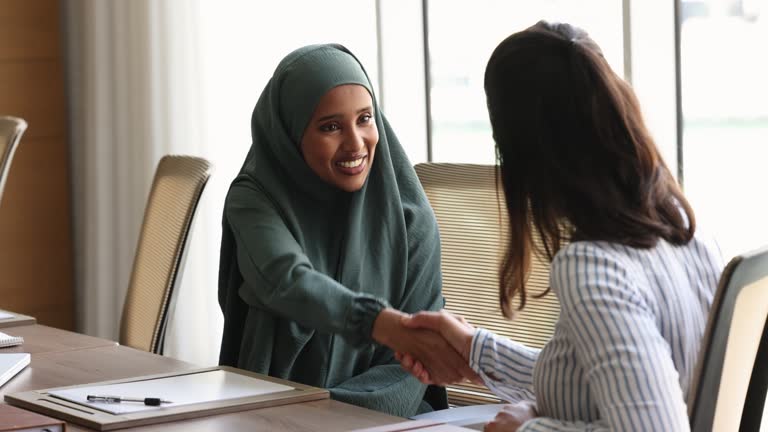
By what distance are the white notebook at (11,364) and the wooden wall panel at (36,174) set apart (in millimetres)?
2939

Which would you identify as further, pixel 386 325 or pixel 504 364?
pixel 386 325

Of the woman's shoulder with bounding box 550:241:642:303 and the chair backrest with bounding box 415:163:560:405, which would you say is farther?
the chair backrest with bounding box 415:163:560:405

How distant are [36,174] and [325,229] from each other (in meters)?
2.87

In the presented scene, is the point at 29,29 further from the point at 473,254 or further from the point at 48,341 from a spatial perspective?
the point at 473,254

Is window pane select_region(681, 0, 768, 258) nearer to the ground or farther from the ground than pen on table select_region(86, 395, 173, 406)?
farther from the ground

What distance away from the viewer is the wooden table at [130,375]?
1650 mm

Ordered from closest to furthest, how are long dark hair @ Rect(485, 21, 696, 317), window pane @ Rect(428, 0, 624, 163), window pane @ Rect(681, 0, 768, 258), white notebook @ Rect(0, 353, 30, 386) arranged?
long dark hair @ Rect(485, 21, 696, 317)
white notebook @ Rect(0, 353, 30, 386)
window pane @ Rect(681, 0, 768, 258)
window pane @ Rect(428, 0, 624, 163)

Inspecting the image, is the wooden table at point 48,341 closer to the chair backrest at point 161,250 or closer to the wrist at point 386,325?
the chair backrest at point 161,250

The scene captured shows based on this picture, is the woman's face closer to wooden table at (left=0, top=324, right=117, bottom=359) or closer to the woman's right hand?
the woman's right hand

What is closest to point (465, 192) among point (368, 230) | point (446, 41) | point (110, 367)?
point (368, 230)

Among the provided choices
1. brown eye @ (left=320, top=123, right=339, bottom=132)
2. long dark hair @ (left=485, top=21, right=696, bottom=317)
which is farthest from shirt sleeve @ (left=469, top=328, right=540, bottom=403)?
brown eye @ (left=320, top=123, right=339, bottom=132)

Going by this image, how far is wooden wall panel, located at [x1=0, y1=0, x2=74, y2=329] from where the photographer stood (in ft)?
15.9

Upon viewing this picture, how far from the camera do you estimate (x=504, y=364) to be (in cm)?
183

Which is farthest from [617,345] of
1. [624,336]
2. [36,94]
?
[36,94]
